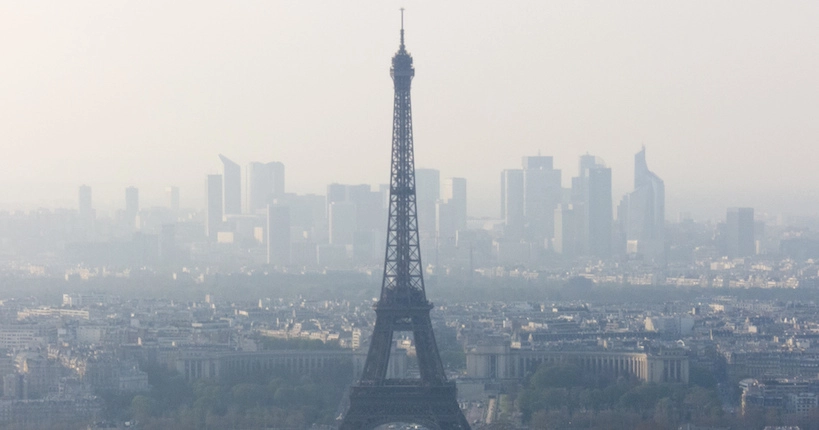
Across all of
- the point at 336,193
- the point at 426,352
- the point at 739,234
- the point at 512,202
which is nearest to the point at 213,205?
the point at 336,193

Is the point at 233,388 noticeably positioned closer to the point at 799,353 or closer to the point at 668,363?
the point at 668,363

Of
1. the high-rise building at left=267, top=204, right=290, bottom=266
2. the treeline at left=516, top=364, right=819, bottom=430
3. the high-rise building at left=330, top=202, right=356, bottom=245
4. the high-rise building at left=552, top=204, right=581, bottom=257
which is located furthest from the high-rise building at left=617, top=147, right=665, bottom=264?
the treeline at left=516, top=364, right=819, bottom=430

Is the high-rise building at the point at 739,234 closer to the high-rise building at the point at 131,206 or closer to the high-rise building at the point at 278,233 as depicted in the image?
the high-rise building at the point at 278,233

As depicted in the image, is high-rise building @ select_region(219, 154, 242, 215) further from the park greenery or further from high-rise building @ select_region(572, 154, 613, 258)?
the park greenery

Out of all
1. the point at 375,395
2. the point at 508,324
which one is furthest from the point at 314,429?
the point at 508,324

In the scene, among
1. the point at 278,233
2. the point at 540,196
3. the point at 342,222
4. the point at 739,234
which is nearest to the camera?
the point at 278,233

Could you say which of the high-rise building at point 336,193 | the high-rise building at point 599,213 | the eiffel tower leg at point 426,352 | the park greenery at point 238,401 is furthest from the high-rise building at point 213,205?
the eiffel tower leg at point 426,352

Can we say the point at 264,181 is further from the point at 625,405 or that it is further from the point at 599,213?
the point at 625,405
